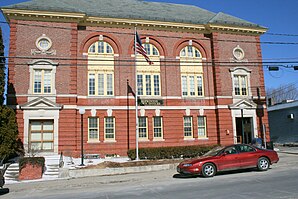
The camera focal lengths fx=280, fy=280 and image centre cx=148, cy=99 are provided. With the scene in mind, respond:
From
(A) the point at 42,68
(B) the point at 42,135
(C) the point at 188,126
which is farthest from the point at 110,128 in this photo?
(A) the point at 42,68

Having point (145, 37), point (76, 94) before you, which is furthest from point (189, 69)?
point (76, 94)

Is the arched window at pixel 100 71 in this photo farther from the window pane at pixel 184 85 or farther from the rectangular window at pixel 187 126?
the rectangular window at pixel 187 126

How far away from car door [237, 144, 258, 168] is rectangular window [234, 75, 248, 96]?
14382 mm

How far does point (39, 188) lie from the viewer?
1316cm

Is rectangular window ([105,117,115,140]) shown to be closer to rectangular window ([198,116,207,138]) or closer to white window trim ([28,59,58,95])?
white window trim ([28,59,58,95])

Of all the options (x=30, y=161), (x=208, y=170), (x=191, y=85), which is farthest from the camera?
(x=191, y=85)

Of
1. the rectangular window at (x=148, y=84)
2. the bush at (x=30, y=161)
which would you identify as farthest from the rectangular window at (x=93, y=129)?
the bush at (x=30, y=161)

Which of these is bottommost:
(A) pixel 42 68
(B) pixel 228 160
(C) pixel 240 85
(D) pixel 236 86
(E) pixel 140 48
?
(B) pixel 228 160

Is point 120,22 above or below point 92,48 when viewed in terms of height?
above

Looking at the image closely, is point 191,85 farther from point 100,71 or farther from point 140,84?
point 100,71

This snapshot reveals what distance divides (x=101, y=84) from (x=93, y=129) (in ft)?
13.4

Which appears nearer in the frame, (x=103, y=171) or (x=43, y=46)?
(x=103, y=171)

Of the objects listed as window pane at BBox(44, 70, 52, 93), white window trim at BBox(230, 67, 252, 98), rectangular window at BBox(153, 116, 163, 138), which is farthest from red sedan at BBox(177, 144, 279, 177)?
window pane at BBox(44, 70, 52, 93)

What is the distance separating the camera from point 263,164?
14.1m
